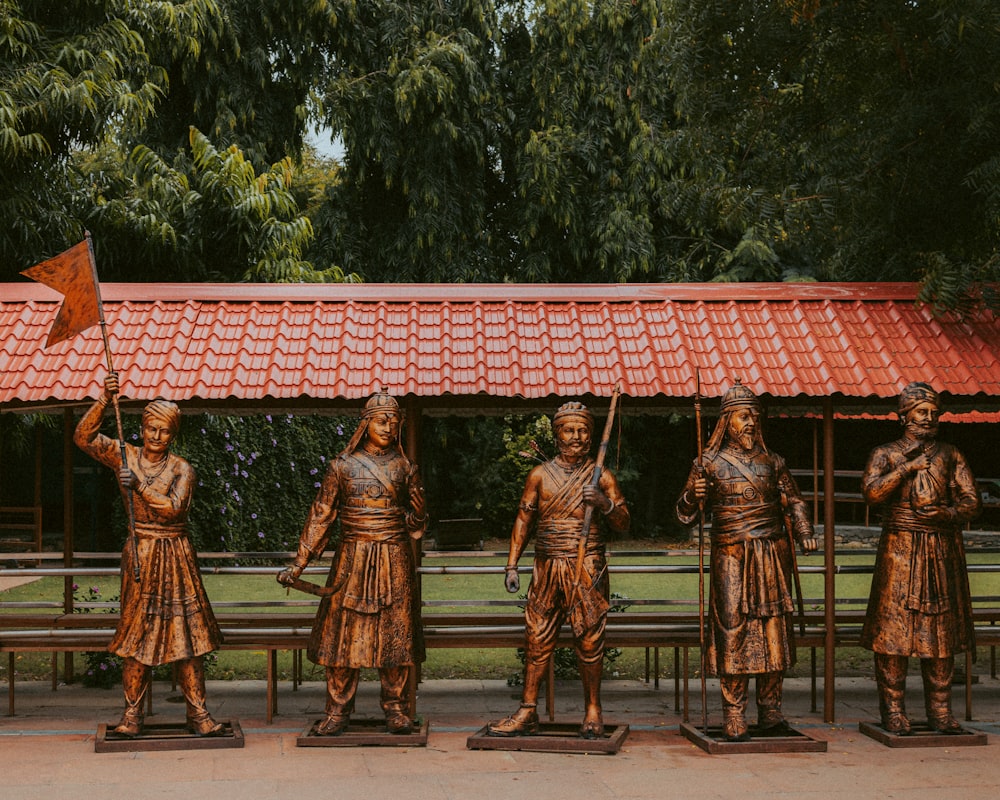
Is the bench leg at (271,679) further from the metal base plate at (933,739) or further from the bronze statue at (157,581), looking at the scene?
the metal base plate at (933,739)

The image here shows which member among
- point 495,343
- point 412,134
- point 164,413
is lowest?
point 164,413

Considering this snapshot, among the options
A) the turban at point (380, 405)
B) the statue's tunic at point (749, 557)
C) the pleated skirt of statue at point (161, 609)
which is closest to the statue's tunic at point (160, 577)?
Answer: the pleated skirt of statue at point (161, 609)

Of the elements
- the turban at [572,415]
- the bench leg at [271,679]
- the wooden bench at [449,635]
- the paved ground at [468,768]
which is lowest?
the paved ground at [468,768]

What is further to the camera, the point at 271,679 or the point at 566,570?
the point at 271,679

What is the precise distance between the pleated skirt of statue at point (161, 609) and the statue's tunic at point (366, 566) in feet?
2.37

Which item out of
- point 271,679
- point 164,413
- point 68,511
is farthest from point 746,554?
point 68,511

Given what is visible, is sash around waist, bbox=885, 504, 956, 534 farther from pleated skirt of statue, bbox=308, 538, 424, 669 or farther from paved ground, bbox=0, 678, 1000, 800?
pleated skirt of statue, bbox=308, 538, 424, 669

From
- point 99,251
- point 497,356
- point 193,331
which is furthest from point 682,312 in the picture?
point 99,251

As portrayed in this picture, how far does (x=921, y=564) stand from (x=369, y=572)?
3535 millimetres

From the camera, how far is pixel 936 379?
7445 millimetres

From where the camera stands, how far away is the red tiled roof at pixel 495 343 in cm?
738

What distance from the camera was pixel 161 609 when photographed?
6.80 m

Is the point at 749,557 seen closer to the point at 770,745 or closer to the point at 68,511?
the point at 770,745

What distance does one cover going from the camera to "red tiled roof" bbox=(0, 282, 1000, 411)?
738 cm
